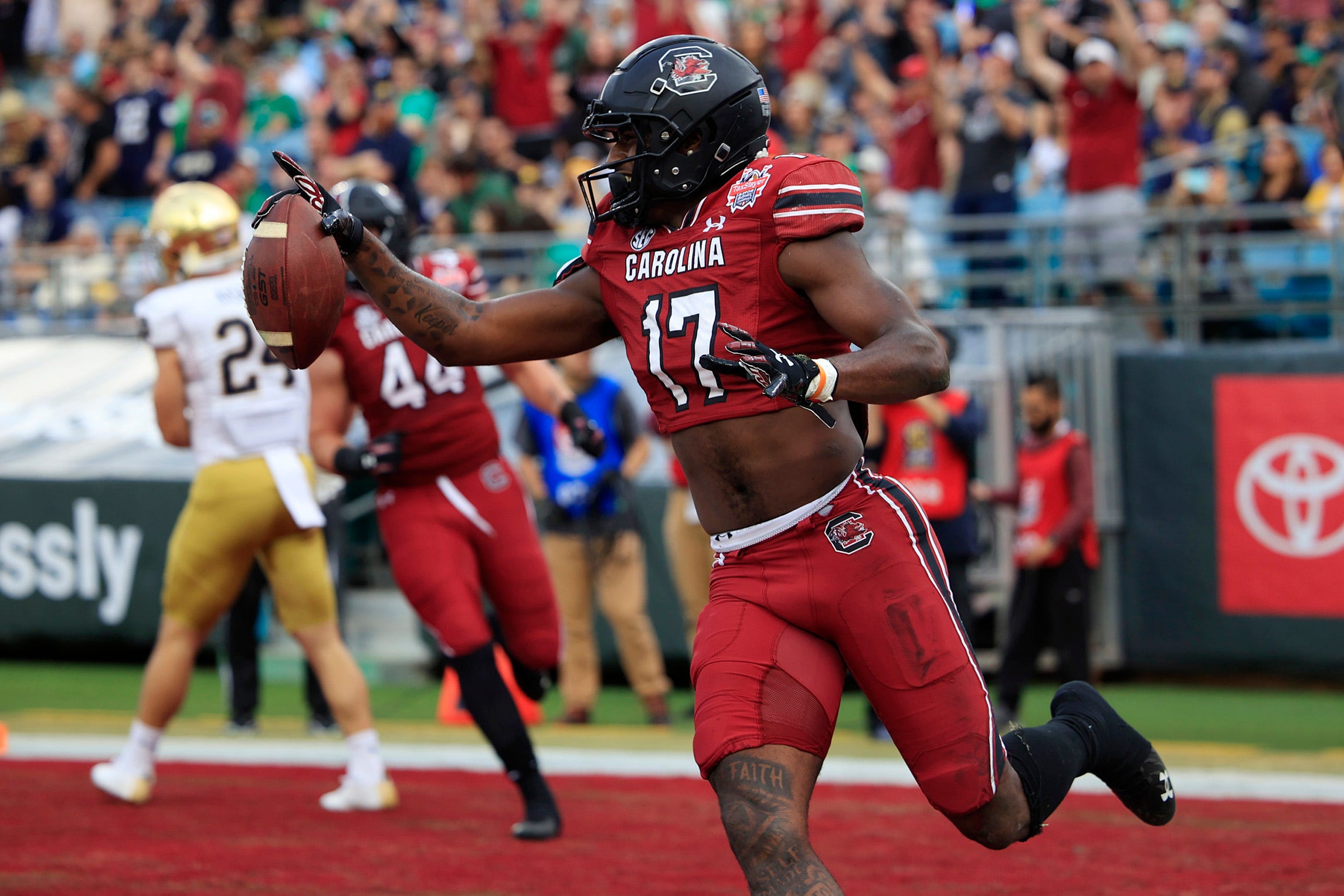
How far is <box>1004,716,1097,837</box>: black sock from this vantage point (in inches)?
130

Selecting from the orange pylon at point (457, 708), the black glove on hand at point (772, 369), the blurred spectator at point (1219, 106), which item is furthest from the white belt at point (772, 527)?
the blurred spectator at point (1219, 106)

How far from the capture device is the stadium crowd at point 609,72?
31.9 ft

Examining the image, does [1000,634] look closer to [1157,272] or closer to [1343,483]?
[1343,483]

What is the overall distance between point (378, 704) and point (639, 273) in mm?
5343

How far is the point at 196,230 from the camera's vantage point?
5.46 meters

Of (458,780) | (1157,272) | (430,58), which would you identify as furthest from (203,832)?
(430,58)

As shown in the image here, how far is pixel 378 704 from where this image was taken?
26.6 ft

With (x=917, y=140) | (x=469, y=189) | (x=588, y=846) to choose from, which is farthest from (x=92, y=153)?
(x=588, y=846)

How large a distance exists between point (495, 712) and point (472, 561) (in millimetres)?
524

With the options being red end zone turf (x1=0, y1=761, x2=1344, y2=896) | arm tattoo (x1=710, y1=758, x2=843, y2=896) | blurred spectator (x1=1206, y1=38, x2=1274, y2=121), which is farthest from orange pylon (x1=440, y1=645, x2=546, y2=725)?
blurred spectator (x1=1206, y1=38, x2=1274, y2=121)

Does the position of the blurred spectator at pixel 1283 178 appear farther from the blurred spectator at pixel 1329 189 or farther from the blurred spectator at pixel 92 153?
the blurred spectator at pixel 92 153

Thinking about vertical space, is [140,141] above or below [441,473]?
above

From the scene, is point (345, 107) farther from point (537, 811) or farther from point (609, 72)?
point (537, 811)

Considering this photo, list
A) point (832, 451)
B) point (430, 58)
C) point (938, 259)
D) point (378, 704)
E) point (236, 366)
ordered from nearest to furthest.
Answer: point (832, 451) < point (236, 366) < point (378, 704) < point (938, 259) < point (430, 58)
